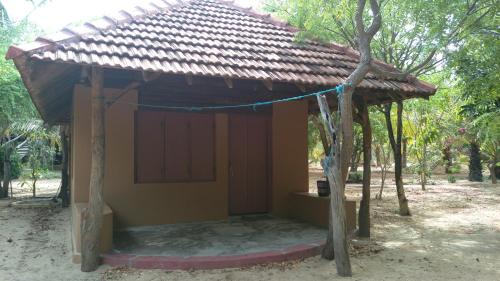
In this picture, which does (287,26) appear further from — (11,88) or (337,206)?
(11,88)

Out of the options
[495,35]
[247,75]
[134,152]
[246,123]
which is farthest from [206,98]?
[495,35]

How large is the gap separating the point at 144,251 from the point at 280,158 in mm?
3751

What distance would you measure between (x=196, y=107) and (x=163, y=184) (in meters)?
1.56

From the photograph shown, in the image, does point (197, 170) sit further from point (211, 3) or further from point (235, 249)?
point (211, 3)

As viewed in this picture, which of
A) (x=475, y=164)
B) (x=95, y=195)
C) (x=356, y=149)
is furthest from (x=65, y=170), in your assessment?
(x=475, y=164)

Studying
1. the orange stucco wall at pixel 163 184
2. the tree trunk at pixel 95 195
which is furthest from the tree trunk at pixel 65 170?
the tree trunk at pixel 95 195

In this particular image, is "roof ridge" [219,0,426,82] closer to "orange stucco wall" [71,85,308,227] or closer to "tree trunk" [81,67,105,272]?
"orange stucco wall" [71,85,308,227]

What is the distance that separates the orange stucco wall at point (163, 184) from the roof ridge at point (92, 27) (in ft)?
4.03

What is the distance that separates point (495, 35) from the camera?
23.7 ft

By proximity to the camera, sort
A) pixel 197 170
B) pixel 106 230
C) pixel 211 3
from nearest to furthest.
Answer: pixel 106 230, pixel 197 170, pixel 211 3

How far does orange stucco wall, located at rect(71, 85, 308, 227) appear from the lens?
22.3 ft

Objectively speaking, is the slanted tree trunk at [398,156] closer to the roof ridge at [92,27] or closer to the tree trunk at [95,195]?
the roof ridge at [92,27]

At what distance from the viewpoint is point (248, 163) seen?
8273mm

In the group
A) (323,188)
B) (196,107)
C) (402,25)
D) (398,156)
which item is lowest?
(323,188)
